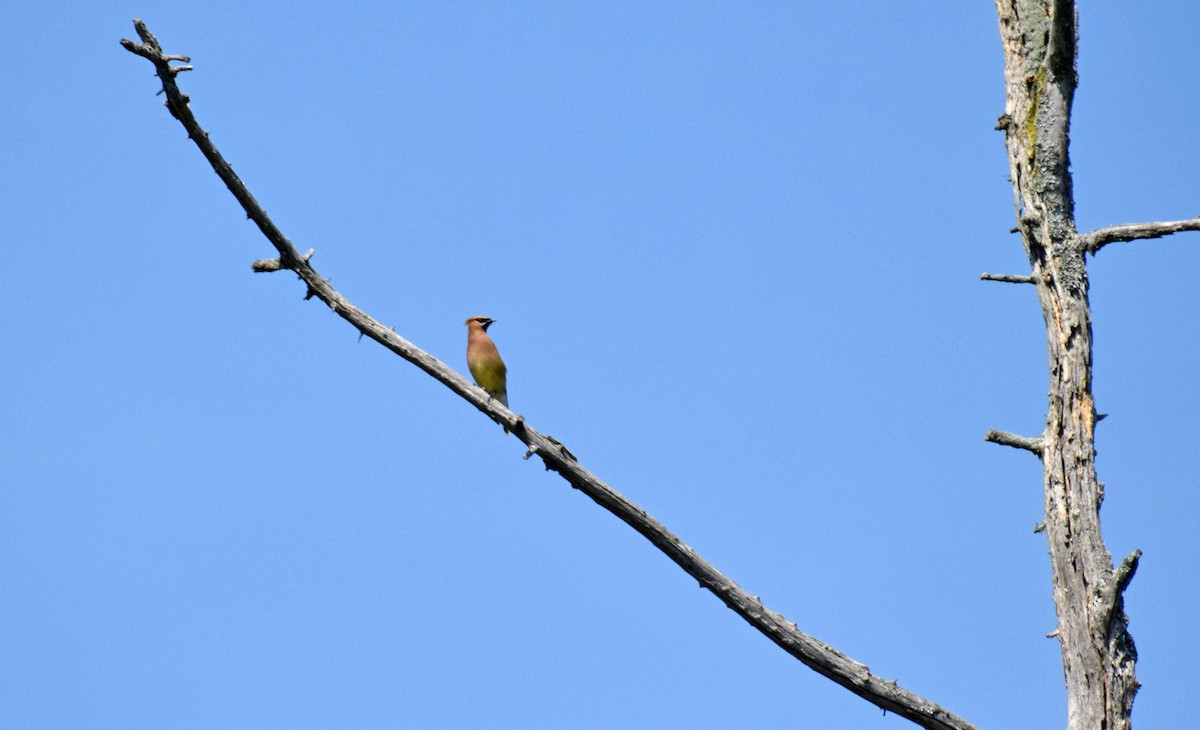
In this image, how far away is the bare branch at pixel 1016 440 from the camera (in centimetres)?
652

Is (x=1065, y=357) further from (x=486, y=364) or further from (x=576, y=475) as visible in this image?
(x=486, y=364)

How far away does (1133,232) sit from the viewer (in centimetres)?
657

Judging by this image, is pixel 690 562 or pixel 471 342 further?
pixel 471 342

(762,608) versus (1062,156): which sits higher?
(1062,156)

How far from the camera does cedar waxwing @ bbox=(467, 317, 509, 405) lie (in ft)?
40.1

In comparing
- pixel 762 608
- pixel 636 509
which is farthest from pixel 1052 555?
pixel 636 509

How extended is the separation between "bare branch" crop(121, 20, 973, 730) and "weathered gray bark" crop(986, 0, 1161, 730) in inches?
27.7

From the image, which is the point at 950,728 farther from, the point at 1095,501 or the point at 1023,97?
the point at 1023,97

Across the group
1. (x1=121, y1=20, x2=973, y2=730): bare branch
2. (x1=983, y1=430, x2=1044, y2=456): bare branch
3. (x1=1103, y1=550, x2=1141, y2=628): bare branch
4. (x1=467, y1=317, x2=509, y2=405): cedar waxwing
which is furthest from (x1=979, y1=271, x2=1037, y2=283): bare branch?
(x1=467, y1=317, x2=509, y2=405): cedar waxwing

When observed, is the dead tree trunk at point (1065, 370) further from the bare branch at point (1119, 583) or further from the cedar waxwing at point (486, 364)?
the cedar waxwing at point (486, 364)

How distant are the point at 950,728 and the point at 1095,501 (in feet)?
4.33

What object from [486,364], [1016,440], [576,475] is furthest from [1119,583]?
[486,364]

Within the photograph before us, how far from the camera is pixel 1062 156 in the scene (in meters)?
6.79

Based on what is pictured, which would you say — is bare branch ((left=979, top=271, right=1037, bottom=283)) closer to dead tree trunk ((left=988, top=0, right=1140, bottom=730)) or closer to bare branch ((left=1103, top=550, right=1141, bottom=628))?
dead tree trunk ((left=988, top=0, right=1140, bottom=730))
